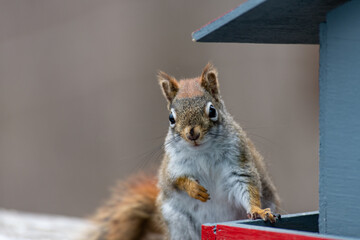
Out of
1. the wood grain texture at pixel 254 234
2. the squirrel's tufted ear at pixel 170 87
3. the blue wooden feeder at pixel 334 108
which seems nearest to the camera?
the wood grain texture at pixel 254 234

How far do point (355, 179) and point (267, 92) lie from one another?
6.18 ft

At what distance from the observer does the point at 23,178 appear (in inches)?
181

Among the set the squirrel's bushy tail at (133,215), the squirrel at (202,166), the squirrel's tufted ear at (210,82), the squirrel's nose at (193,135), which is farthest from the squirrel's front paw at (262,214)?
the squirrel's bushy tail at (133,215)

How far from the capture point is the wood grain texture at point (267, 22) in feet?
4.99

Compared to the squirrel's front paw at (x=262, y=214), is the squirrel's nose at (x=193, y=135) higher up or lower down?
higher up

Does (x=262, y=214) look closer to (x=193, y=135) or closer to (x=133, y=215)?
(x=193, y=135)

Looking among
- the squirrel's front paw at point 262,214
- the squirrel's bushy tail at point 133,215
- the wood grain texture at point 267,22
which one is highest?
the wood grain texture at point 267,22

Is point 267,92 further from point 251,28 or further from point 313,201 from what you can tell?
point 251,28

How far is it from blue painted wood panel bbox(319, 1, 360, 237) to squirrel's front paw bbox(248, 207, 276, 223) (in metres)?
0.14

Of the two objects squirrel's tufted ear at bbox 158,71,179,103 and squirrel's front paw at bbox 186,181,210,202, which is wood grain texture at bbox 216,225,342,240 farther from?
squirrel's tufted ear at bbox 158,71,179,103

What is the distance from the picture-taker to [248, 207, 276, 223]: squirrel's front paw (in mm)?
1629

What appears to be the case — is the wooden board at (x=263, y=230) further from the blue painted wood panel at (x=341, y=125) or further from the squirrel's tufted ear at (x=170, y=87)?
the squirrel's tufted ear at (x=170, y=87)

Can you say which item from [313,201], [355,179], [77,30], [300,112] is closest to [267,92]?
[300,112]

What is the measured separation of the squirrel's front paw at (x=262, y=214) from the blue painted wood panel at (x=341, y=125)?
14 cm
